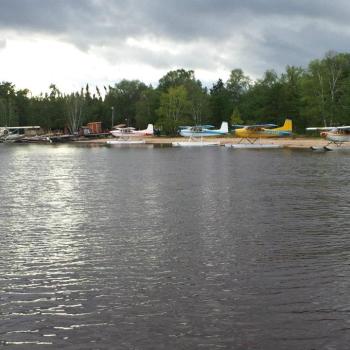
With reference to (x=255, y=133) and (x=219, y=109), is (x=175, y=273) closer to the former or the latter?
(x=255, y=133)

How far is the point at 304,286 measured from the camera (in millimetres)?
9141

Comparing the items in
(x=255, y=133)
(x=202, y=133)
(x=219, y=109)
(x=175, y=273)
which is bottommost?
(x=175, y=273)

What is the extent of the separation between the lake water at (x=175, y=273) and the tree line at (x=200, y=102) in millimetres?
73287

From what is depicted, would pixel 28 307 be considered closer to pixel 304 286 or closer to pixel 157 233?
pixel 304 286

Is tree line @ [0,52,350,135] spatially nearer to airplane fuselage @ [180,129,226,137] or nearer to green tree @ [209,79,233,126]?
green tree @ [209,79,233,126]

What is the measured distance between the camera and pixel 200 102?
11731cm

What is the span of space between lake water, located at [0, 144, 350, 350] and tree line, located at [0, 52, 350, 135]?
73287 mm

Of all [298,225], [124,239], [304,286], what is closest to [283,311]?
[304,286]

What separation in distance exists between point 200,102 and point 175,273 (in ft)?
357

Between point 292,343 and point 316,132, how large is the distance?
8662 centimetres

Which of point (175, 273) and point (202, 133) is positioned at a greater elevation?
point (202, 133)

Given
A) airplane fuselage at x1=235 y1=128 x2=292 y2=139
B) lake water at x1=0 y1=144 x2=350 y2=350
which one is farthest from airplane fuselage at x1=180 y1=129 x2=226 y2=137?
lake water at x1=0 y1=144 x2=350 y2=350

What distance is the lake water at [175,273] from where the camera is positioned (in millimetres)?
7164

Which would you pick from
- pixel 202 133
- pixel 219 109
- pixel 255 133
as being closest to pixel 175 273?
pixel 255 133
